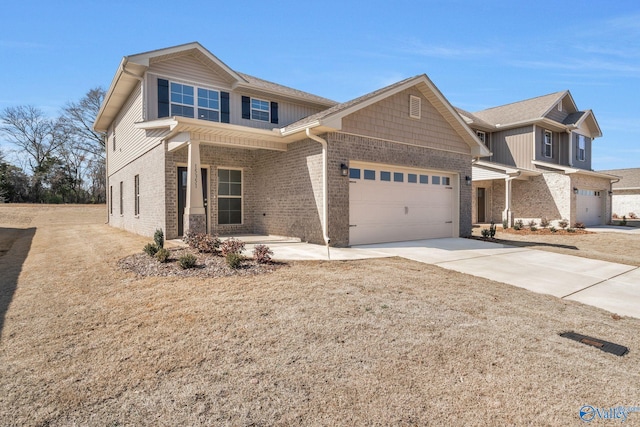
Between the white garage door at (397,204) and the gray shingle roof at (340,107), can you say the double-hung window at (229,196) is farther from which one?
the white garage door at (397,204)

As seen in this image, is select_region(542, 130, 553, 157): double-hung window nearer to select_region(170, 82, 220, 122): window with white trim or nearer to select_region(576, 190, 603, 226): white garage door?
select_region(576, 190, 603, 226): white garage door

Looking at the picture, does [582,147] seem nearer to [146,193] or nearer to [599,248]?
[599,248]

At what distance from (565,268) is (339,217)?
5.51 m

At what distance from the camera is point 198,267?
6.49 m

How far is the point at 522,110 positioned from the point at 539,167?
4221 mm

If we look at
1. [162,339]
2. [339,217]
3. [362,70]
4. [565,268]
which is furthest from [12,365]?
[362,70]

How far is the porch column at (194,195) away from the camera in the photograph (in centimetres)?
907

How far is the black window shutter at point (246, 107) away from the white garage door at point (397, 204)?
5.56 metres

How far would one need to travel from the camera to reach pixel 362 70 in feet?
40.4

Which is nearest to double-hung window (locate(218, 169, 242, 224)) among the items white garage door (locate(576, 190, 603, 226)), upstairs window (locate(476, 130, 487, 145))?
upstairs window (locate(476, 130, 487, 145))

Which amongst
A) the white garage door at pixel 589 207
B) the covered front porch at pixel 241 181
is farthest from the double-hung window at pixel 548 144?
the covered front porch at pixel 241 181

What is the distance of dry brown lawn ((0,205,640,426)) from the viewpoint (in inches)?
96.8

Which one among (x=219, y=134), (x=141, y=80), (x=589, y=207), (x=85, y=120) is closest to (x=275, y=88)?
(x=141, y=80)

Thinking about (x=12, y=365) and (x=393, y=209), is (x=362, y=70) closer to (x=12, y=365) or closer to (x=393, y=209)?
(x=393, y=209)
